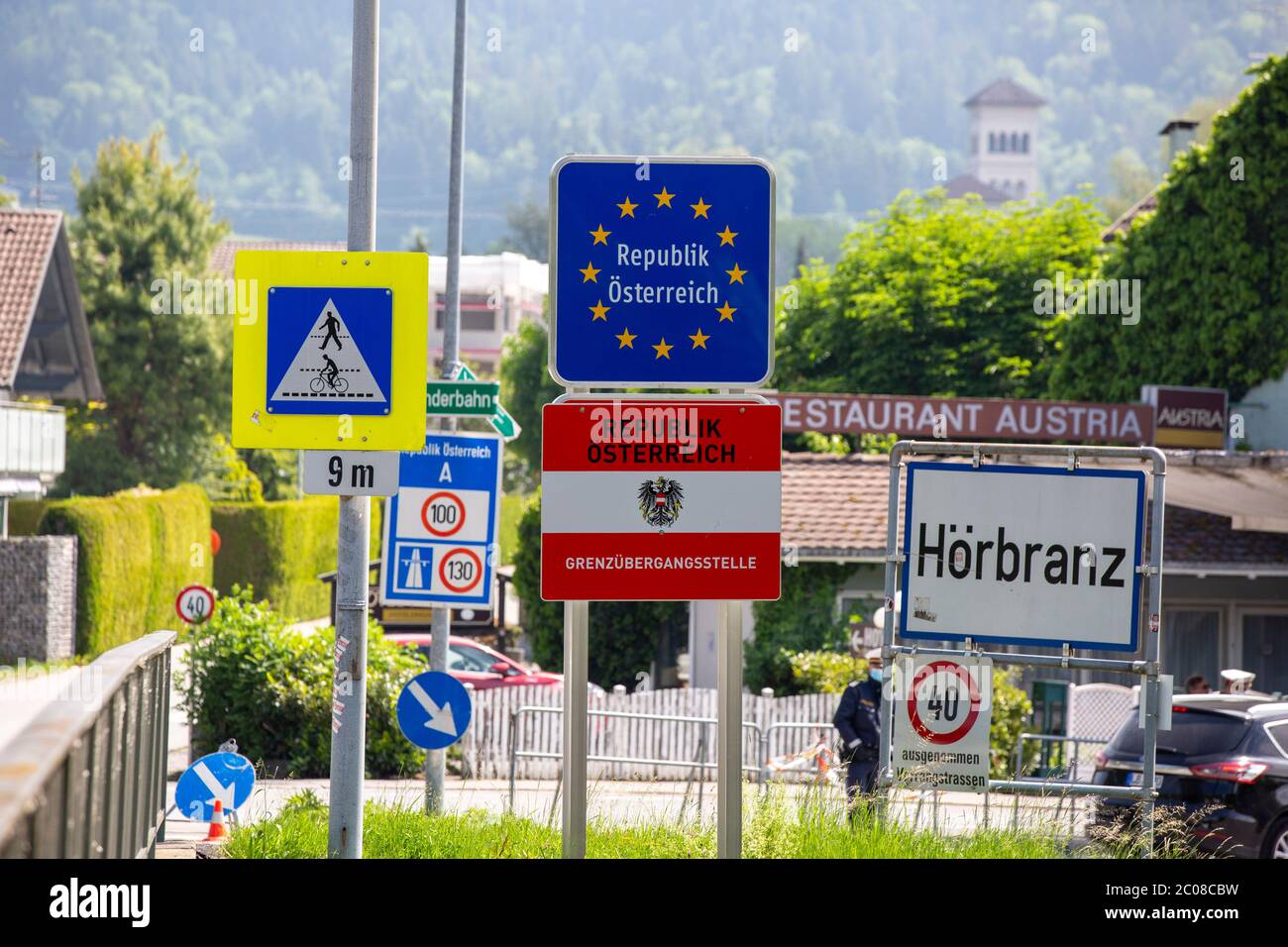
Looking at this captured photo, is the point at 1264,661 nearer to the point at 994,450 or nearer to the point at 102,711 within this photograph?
the point at 994,450

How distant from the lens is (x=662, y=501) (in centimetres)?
628

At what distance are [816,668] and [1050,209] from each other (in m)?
29.0

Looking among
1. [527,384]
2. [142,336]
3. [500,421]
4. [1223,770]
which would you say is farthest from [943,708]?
[527,384]

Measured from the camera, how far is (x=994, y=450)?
968 cm

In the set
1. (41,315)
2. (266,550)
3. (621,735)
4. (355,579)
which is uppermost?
(41,315)

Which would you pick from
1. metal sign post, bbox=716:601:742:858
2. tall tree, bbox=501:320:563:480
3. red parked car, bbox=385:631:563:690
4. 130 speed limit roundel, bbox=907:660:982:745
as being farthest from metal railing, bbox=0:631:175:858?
tall tree, bbox=501:320:563:480

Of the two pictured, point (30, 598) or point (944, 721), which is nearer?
point (944, 721)

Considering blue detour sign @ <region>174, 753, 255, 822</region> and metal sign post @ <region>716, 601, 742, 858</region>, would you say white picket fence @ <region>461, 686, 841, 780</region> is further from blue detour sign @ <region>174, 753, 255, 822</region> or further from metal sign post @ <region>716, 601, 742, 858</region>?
metal sign post @ <region>716, 601, 742, 858</region>

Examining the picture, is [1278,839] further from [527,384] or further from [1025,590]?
[527,384]

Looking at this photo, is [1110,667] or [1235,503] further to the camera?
[1235,503]

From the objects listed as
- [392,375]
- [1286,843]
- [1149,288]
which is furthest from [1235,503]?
[392,375]

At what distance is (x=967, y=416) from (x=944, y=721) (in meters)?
17.4

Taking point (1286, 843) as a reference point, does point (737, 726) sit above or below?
above

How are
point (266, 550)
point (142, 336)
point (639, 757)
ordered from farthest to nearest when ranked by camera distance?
point (142, 336), point (266, 550), point (639, 757)
